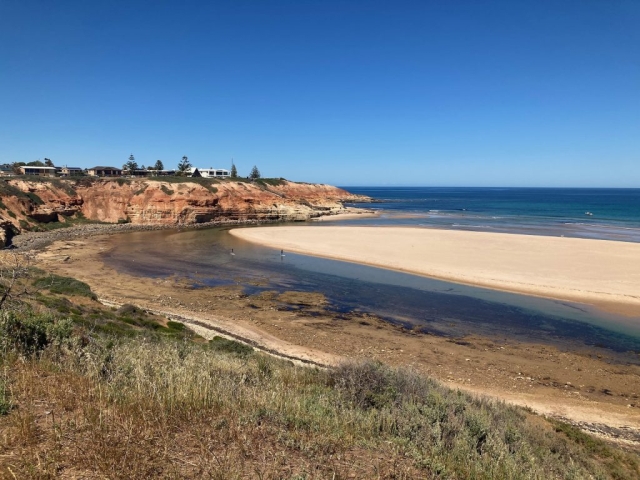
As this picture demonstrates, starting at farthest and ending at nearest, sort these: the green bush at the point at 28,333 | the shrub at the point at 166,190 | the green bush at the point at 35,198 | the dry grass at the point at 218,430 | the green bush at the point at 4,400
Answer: the shrub at the point at 166,190 → the green bush at the point at 35,198 → the green bush at the point at 28,333 → the green bush at the point at 4,400 → the dry grass at the point at 218,430

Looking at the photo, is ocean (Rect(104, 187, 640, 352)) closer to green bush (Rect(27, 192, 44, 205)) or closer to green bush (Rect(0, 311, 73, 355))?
green bush (Rect(0, 311, 73, 355))

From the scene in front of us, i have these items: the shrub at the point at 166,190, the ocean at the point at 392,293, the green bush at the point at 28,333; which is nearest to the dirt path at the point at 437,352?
the ocean at the point at 392,293

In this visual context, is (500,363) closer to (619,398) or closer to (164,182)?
(619,398)

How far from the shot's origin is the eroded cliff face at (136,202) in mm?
47969

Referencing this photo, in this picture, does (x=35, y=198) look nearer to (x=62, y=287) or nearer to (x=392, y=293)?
(x=62, y=287)

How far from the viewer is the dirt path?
11266mm

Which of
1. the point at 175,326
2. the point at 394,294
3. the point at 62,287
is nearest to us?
the point at 175,326

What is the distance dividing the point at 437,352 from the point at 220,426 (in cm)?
1213

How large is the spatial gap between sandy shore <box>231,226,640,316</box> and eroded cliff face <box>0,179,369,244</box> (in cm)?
1599

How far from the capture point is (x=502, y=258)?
3150cm

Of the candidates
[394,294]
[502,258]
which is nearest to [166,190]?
[394,294]

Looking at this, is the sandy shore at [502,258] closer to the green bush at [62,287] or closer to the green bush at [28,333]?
the green bush at [62,287]

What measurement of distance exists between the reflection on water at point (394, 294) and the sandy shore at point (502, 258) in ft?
6.63

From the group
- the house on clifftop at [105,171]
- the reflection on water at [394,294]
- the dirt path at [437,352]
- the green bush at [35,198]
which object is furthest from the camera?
the house on clifftop at [105,171]
